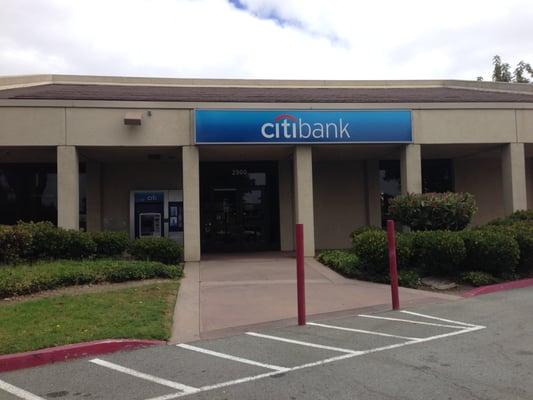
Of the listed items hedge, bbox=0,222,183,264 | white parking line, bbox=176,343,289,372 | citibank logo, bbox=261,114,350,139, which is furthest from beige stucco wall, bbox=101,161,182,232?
white parking line, bbox=176,343,289,372

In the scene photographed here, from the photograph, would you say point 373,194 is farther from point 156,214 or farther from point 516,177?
point 156,214

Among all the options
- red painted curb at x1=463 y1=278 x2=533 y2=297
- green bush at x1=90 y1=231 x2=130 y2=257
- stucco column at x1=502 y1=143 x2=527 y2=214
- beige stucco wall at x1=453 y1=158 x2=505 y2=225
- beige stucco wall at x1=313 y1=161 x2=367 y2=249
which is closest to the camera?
red painted curb at x1=463 y1=278 x2=533 y2=297

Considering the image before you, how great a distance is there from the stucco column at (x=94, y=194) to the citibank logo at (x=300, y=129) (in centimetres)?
693

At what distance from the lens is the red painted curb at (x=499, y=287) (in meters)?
11.5

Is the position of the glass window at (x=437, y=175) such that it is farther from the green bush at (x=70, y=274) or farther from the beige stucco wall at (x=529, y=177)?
the green bush at (x=70, y=274)

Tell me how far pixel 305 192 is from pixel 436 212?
4094mm

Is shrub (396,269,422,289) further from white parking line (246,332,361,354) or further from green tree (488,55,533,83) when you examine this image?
green tree (488,55,533,83)

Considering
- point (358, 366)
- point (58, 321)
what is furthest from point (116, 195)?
point (358, 366)

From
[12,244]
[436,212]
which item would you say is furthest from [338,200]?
[12,244]

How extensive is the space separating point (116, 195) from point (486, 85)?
647 inches

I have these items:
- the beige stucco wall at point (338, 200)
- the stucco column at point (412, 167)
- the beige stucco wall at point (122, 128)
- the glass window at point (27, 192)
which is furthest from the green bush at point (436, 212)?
Answer: the glass window at point (27, 192)

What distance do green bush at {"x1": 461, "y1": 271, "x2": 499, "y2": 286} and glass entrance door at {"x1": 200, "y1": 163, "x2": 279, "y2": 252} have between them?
9.78 meters

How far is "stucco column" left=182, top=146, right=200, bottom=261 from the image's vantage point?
16.3 metres

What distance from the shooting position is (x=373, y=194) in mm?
21406
